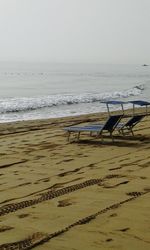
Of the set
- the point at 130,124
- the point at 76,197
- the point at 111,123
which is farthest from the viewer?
the point at 130,124

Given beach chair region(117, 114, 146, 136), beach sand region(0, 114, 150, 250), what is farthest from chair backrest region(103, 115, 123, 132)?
beach chair region(117, 114, 146, 136)

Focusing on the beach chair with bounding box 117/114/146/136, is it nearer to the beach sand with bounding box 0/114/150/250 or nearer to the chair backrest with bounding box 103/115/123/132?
the chair backrest with bounding box 103/115/123/132

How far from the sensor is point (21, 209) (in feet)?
17.8

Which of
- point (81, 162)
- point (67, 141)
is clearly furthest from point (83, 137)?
point (81, 162)

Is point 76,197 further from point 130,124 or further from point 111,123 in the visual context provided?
point 130,124

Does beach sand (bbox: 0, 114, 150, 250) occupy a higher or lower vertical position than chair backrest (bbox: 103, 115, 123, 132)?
lower

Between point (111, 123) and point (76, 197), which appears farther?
point (111, 123)

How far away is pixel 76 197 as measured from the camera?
5.81 meters

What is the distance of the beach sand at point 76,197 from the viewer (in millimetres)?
4344

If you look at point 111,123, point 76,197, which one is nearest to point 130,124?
point 111,123

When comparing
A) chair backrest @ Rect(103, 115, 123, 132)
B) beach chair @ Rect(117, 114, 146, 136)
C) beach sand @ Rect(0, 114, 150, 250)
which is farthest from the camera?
beach chair @ Rect(117, 114, 146, 136)

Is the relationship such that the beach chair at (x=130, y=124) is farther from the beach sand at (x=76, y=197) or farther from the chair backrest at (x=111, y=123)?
the beach sand at (x=76, y=197)

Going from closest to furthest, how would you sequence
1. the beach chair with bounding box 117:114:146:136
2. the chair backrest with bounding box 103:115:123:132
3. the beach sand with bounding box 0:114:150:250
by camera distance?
1. the beach sand with bounding box 0:114:150:250
2. the chair backrest with bounding box 103:115:123:132
3. the beach chair with bounding box 117:114:146:136

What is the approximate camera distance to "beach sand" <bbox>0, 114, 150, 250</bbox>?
434 cm
